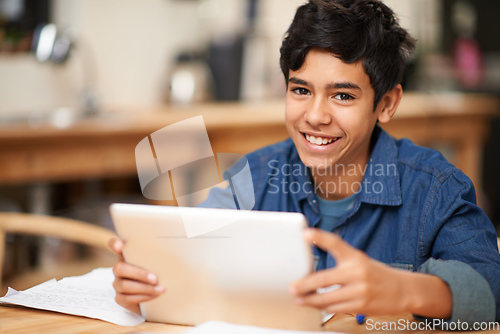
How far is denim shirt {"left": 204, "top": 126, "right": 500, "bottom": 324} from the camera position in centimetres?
82

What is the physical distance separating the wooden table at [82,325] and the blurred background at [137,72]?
54.5 inches

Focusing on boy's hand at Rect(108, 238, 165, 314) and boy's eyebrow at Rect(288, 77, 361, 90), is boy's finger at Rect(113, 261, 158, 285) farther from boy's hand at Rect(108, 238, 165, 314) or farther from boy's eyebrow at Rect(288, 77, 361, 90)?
boy's eyebrow at Rect(288, 77, 361, 90)

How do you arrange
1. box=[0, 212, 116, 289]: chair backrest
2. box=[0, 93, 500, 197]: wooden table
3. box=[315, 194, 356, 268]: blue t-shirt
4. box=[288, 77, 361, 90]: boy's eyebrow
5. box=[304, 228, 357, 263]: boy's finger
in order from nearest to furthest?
box=[304, 228, 357, 263]: boy's finger, box=[288, 77, 361, 90]: boy's eyebrow, box=[315, 194, 356, 268]: blue t-shirt, box=[0, 212, 116, 289]: chair backrest, box=[0, 93, 500, 197]: wooden table

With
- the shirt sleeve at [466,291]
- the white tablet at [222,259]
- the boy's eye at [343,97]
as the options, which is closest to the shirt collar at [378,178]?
the boy's eye at [343,97]

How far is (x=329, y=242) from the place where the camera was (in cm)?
67

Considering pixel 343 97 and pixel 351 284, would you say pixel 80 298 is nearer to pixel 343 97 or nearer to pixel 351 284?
pixel 351 284

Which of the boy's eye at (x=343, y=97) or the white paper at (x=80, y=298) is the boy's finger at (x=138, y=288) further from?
the boy's eye at (x=343, y=97)

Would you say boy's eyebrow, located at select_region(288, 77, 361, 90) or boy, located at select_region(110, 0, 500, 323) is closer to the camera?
boy, located at select_region(110, 0, 500, 323)

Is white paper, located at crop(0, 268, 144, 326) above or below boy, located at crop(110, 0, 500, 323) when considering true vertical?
below

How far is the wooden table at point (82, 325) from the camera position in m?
0.79

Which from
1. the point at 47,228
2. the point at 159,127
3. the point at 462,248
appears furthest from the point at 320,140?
the point at 159,127

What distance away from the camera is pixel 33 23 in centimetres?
300

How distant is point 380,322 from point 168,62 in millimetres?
2931

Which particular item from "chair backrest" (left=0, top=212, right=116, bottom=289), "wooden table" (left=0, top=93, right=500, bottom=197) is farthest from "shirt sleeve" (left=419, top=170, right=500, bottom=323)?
"wooden table" (left=0, top=93, right=500, bottom=197)
